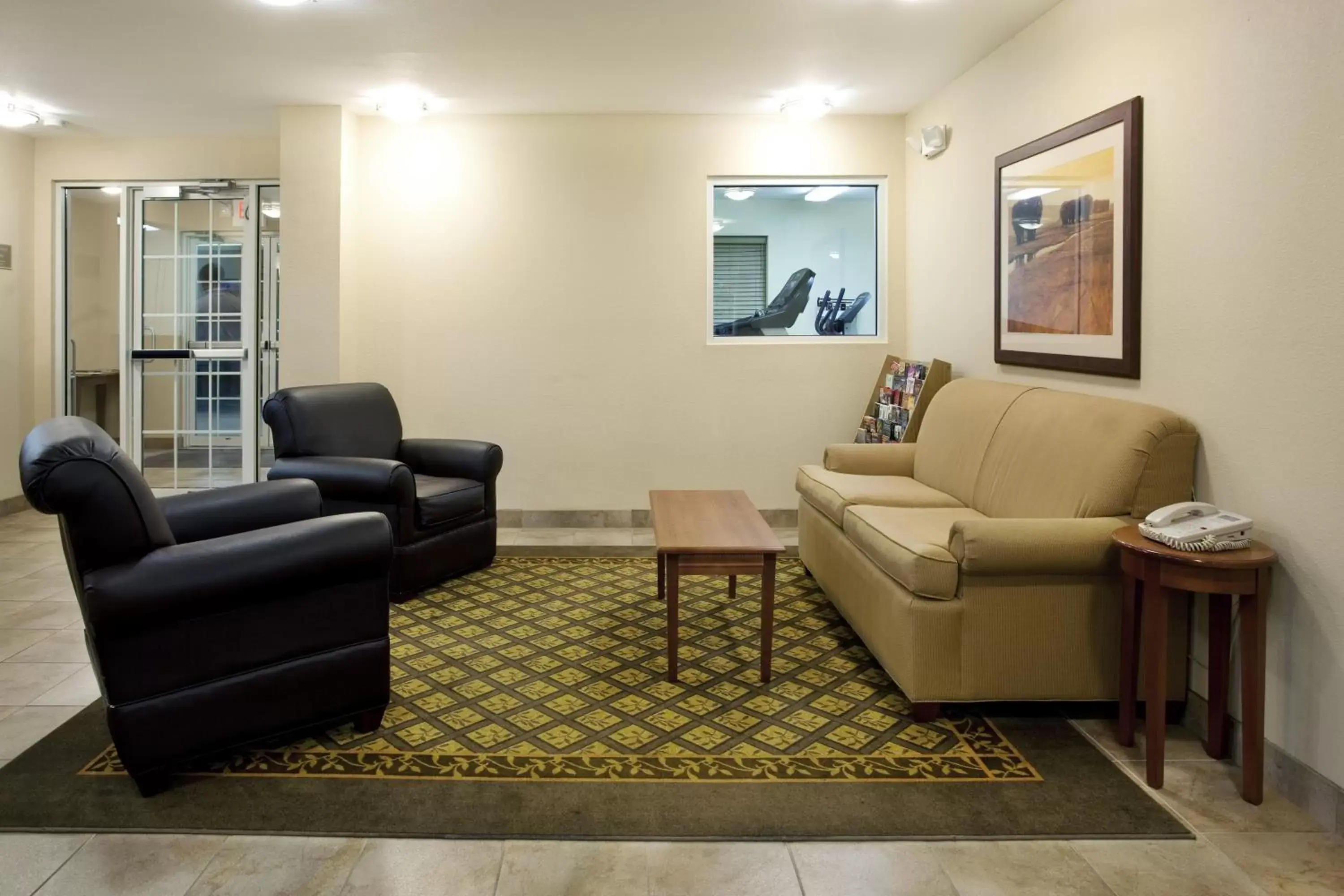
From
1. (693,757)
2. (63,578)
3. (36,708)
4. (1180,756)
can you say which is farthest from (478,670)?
(63,578)

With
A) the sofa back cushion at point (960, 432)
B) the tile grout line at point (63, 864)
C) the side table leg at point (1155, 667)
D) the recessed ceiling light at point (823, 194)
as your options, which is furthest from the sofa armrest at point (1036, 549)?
the recessed ceiling light at point (823, 194)

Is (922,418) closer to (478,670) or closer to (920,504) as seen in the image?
(920,504)

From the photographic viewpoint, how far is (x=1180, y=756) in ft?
8.97

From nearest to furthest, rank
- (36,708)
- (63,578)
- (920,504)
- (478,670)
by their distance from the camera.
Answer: (36,708) < (478,670) < (920,504) < (63,578)

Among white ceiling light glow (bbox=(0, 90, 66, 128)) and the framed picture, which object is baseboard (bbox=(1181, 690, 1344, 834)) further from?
white ceiling light glow (bbox=(0, 90, 66, 128))

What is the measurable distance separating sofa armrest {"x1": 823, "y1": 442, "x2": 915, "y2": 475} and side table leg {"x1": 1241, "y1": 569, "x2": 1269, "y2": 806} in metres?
2.41

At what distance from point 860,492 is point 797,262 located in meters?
2.44

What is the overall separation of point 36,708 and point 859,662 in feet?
9.30

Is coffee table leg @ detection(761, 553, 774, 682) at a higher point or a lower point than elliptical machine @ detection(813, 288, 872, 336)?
lower

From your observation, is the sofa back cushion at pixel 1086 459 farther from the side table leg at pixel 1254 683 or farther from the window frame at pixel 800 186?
the window frame at pixel 800 186

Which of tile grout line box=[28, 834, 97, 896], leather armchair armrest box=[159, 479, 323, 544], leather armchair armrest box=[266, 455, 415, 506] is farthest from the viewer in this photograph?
leather armchair armrest box=[266, 455, 415, 506]

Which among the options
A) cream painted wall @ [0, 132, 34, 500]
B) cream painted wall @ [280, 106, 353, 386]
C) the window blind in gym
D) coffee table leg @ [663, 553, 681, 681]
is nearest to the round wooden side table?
coffee table leg @ [663, 553, 681, 681]

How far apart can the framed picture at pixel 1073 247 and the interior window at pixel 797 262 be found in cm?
164

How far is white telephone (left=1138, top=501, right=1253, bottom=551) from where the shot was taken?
2.47 m
